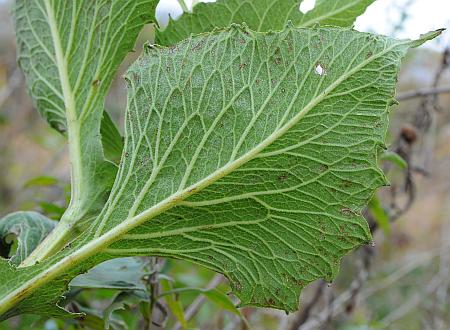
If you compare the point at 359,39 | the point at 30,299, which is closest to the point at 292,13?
the point at 359,39

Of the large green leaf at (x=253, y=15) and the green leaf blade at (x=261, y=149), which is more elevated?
the large green leaf at (x=253, y=15)

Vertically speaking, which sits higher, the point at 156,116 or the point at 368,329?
the point at 368,329

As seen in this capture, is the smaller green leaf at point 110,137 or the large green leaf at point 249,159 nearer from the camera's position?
the large green leaf at point 249,159

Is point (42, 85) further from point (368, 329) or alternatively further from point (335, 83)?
point (368, 329)

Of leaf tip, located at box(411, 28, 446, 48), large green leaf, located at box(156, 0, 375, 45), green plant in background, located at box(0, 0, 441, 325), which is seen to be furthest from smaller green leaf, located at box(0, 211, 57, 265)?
leaf tip, located at box(411, 28, 446, 48)

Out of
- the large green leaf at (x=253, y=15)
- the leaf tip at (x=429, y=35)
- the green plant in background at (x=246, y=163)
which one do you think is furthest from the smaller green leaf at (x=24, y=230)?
the leaf tip at (x=429, y=35)

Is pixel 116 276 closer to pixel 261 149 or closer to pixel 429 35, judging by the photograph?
pixel 261 149

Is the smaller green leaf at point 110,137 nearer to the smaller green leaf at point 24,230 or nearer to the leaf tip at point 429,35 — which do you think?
the smaller green leaf at point 24,230
